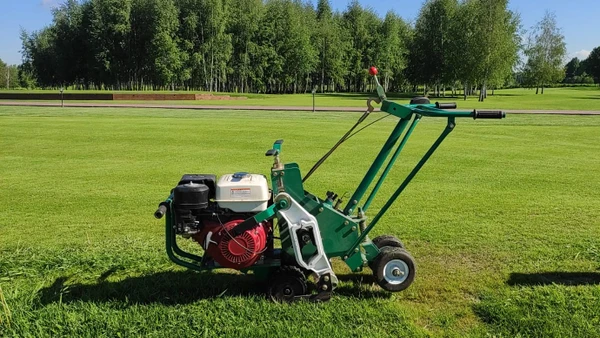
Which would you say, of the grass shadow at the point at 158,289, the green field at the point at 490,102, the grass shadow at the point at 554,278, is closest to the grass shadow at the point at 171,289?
the grass shadow at the point at 158,289

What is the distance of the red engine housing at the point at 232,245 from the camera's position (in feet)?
13.5

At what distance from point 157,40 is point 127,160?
7097 centimetres

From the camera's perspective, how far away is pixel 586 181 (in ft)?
32.2

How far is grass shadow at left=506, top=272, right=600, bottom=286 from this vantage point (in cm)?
477

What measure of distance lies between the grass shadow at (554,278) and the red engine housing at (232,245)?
2.58 metres

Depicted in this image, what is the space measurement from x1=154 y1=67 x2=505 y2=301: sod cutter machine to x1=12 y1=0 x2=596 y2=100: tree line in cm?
6550

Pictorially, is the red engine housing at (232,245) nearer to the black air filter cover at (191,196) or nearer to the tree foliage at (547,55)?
the black air filter cover at (191,196)

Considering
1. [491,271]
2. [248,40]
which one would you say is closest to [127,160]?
[491,271]

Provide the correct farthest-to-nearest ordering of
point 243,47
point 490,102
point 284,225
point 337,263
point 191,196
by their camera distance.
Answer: point 243,47, point 490,102, point 337,263, point 284,225, point 191,196

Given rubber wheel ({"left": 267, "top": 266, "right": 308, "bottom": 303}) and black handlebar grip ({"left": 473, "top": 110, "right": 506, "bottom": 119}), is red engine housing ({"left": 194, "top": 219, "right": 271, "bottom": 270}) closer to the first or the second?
rubber wheel ({"left": 267, "top": 266, "right": 308, "bottom": 303})

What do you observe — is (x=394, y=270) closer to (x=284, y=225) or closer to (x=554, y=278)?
(x=284, y=225)

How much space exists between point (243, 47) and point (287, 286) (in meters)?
87.1

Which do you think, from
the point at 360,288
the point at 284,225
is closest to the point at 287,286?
the point at 284,225

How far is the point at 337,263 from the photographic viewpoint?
534 centimetres
